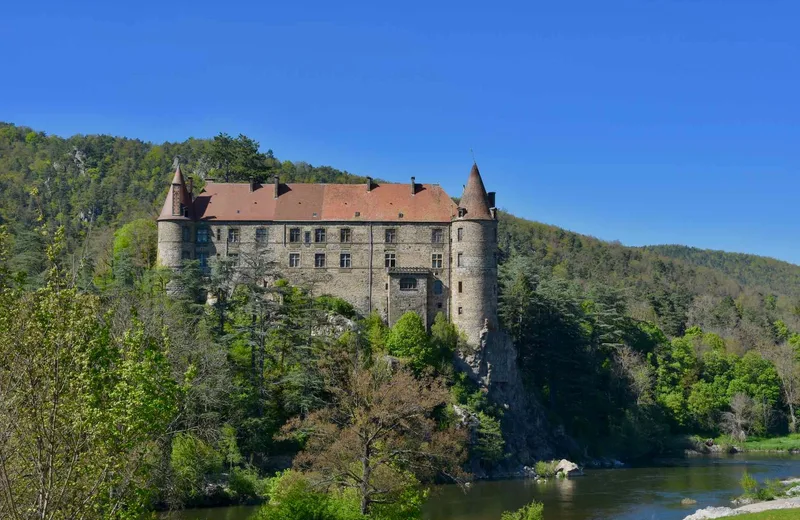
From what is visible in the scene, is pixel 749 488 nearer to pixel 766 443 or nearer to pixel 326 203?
pixel 766 443

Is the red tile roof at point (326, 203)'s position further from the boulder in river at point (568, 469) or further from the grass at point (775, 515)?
the grass at point (775, 515)

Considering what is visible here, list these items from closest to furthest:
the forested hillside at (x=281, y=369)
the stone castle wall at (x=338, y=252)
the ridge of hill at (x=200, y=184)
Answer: the forested hillside at (x=281, y=369) < the stone castle wall at (x=338, y=252) < the ridge of hill at (x=200, y=184)

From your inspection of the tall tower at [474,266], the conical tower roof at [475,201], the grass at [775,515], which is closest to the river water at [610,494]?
the grass at [775,515]

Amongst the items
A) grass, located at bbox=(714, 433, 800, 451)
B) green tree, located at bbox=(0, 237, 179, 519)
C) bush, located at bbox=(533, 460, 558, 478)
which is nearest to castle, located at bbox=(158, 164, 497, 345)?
bush, located at bbox=(533, 460, 558, 478)

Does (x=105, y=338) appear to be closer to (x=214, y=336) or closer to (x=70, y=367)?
(x=70, y=367)

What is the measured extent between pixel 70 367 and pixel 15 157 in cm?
11748

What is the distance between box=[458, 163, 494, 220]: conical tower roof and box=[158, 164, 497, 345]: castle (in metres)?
0.07

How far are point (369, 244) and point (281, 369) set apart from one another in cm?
1266

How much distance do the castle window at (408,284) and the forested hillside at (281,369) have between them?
3.06 meters

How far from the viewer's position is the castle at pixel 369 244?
195 ft

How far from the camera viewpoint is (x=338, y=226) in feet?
202

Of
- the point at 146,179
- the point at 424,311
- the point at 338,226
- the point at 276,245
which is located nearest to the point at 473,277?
the point at 424,311

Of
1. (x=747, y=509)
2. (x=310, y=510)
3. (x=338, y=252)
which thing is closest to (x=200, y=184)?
(x=338, y=252)

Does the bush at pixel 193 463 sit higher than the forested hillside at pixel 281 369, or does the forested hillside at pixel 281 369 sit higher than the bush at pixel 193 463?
the forested hillside at pixel 281 369
